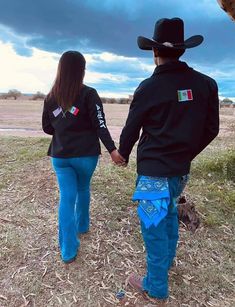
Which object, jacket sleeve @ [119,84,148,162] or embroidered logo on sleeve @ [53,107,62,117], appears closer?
jacket sleeve @ [119,84,148,162]

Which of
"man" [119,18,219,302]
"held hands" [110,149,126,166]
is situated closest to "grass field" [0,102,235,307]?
"man" [119,18,219,302]

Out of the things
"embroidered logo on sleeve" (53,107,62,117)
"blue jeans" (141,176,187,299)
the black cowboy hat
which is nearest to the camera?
the black cowboy hat

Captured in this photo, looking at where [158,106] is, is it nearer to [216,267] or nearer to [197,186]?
[216,267]

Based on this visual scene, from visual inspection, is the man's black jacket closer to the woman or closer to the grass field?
the woman

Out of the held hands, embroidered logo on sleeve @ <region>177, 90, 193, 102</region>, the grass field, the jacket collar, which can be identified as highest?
the jacket collar

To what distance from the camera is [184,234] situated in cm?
424

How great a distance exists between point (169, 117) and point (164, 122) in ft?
0.17

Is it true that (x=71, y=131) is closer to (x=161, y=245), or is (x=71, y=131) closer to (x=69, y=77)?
(x=69, y=77)

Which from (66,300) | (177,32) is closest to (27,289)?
(66,300)

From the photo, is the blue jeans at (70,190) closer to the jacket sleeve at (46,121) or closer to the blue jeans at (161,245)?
the jacket sleeve at (46,121)

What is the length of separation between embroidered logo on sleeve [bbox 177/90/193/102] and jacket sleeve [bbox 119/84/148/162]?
23 cm

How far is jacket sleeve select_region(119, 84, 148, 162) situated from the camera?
2924mm

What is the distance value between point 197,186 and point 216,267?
1.46 m

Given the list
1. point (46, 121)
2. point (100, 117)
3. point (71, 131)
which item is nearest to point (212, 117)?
point (100, 117)
